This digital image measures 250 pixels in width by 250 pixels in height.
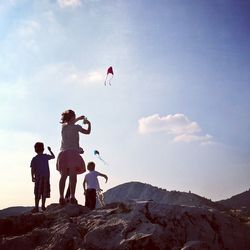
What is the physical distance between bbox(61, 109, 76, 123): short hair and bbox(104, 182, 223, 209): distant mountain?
20178 millimetres

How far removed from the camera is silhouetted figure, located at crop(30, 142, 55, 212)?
8.35 meters

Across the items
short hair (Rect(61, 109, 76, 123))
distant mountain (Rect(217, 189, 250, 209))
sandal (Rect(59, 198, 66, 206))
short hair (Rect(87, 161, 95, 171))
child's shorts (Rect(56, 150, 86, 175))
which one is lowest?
sandal (Rect(59, 198, 66, 206))

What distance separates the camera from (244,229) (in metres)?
5.80

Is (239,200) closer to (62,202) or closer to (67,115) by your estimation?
(67,115)

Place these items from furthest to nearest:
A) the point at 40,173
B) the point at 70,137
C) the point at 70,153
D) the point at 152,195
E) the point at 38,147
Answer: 1. the point at 152,195
2. the point at 38,147
3. the point at 40,173
4. the point at 70,137
5. the point at 70,153

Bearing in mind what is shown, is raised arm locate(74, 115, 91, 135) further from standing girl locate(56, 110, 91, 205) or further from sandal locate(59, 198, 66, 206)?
sandal locate(59, 198, 66, 206)

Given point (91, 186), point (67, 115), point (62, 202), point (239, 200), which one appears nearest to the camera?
point (62, 202)

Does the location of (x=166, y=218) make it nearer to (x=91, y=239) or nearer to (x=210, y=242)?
(x=210, y=242)

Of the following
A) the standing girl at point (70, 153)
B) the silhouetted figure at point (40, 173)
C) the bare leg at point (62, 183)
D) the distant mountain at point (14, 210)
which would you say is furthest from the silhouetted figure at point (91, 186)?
the distant mountain at point (14, 210)

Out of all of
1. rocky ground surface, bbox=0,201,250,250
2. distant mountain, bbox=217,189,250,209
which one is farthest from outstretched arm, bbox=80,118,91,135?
distant mountain, bbox=217,189,250,209

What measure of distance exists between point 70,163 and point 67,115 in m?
1.12

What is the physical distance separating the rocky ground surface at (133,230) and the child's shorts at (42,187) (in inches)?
83.3

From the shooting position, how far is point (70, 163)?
7.59 meters

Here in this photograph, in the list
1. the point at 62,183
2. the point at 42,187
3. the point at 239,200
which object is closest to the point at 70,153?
the point at 62,183
